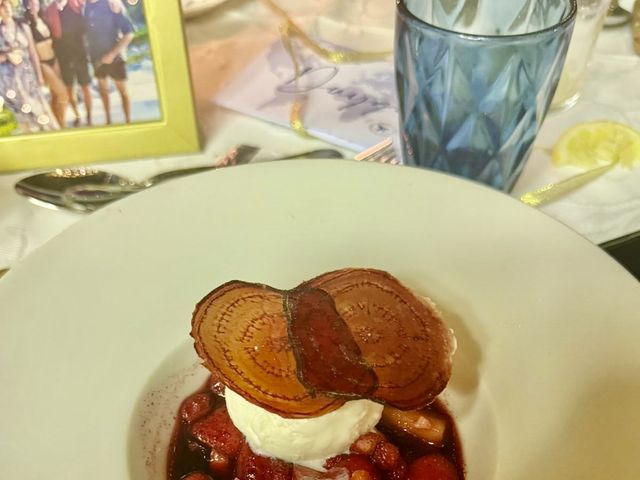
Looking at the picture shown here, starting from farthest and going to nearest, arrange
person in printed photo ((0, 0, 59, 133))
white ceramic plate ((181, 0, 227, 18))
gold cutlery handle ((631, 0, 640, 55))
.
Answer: white ceramic plate ((181, 0, 227, 18)) → gold cutlery handle ((631, 0, 640, 55)) → person in printed photo ((0, 0, 59, 133))

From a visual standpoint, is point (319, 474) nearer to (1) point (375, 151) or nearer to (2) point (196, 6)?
(1) point (375, 151)

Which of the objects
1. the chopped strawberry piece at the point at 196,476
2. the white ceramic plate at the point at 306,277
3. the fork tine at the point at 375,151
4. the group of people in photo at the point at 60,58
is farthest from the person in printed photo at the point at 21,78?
the chopped strawberry piece at the point at 196,476

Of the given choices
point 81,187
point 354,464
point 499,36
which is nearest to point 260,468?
point 354,464

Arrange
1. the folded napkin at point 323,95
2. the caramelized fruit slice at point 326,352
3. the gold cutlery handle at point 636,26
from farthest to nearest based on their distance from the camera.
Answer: the gold cutlery handle at point 636,26 < the folded napkin at point 323,95 < the caramelized fruit slice at point 326,352

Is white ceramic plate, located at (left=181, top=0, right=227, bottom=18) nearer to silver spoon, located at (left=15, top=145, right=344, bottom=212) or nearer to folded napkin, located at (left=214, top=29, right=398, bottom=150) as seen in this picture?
folded napkin, located at (left=214, top=29, right=398, bottom=150)

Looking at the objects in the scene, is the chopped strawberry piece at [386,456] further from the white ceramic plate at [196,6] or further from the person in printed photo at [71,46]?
the white ceramic plate at [196,6]

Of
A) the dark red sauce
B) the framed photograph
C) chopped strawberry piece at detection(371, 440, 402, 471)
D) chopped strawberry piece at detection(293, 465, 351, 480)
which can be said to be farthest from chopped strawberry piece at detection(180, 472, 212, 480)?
the framed photograph
